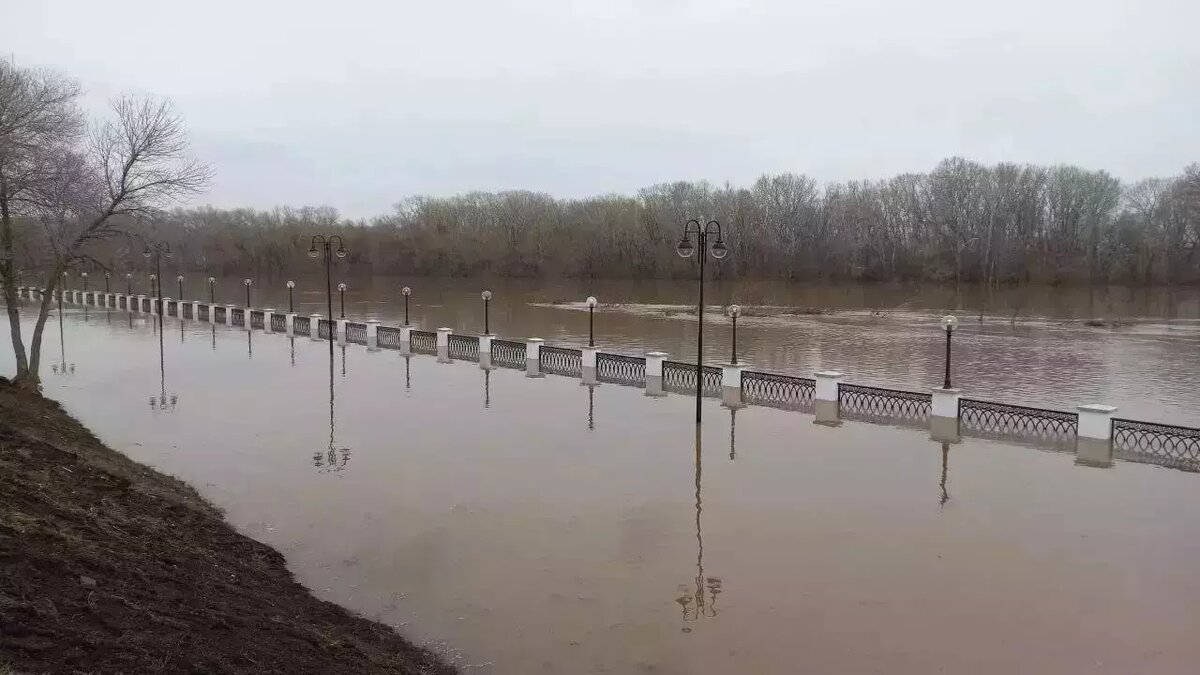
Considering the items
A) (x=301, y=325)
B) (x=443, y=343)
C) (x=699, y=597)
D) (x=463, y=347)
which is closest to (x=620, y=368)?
(x=463, y=347)

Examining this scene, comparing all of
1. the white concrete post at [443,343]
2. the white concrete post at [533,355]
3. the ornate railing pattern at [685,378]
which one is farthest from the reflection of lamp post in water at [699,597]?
the white concrete post at [443,343]

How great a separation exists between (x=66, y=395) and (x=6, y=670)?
17717mm

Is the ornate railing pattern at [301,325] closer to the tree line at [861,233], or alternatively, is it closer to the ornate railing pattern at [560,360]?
the ornate railing pattern at [560,360]

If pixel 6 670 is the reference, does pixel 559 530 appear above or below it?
below

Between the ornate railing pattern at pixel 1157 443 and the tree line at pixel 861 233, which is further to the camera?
the tree line at pixel 861 233

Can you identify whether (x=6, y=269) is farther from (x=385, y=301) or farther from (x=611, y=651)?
(x=385, y=301)

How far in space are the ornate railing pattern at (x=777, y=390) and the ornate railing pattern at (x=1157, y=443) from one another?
613 centimetres

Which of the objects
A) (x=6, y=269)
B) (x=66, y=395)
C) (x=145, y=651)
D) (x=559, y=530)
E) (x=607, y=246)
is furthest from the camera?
(x=607, y=246)

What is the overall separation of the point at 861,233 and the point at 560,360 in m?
70.2

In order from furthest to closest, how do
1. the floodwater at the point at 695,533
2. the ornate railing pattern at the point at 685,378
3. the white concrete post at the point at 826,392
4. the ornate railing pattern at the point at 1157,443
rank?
the ornate railing pattern at the point at 685,378
the white concrete post at the point at 826,392
the ornate railing pattern at the point at 1157,443
the floodwater at the point at 695,533

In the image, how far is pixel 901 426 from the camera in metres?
16.6

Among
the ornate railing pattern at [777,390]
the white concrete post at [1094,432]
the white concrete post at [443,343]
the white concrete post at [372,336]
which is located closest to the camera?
the white concrete post at [1094,432]

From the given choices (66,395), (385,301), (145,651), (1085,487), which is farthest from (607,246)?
(145,651)

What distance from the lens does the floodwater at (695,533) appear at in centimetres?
755
